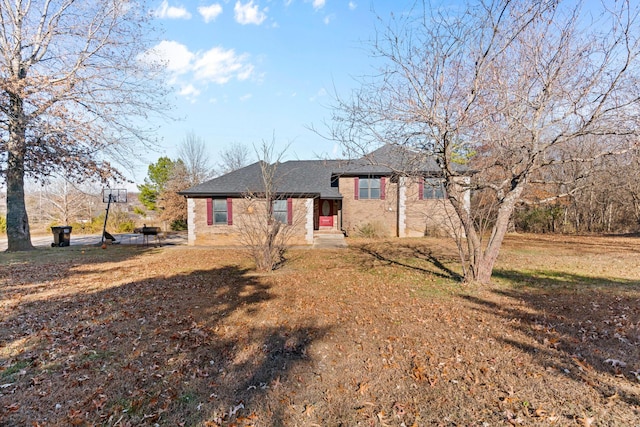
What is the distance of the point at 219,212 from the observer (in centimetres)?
1491

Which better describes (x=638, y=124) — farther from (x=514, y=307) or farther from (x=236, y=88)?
(x=236, y=88)

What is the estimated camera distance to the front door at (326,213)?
62.2 ft

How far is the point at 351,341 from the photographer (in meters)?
4.06

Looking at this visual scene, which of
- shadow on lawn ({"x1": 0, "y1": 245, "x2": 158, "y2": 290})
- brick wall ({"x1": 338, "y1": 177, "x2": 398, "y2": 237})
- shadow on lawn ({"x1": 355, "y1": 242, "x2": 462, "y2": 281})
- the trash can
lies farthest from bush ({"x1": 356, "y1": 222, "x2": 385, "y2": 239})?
the trash can

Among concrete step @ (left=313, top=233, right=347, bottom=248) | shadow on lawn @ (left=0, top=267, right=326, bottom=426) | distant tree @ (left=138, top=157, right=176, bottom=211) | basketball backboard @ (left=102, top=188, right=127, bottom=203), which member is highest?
distant tree @ (left=138, top=157, right=176, bottom=211)

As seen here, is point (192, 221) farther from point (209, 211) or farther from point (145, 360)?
point (145, 360)

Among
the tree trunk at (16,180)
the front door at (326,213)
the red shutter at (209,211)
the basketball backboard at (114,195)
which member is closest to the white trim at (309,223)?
the front door at (326,213)

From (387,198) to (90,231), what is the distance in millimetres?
22071

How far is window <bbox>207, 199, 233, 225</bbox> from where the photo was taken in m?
14.8

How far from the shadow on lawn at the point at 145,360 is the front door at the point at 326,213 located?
42.9 feet

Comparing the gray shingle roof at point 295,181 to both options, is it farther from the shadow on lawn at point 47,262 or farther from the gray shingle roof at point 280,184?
the shadow on lawn at point 47,262

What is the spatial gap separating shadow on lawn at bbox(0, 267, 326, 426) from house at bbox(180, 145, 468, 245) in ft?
25.0

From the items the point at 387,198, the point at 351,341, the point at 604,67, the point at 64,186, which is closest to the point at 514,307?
the point at 351,341

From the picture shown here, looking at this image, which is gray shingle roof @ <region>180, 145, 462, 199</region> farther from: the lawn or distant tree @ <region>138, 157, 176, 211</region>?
distant tree @ <region>138, 157, 176, 211</region>
